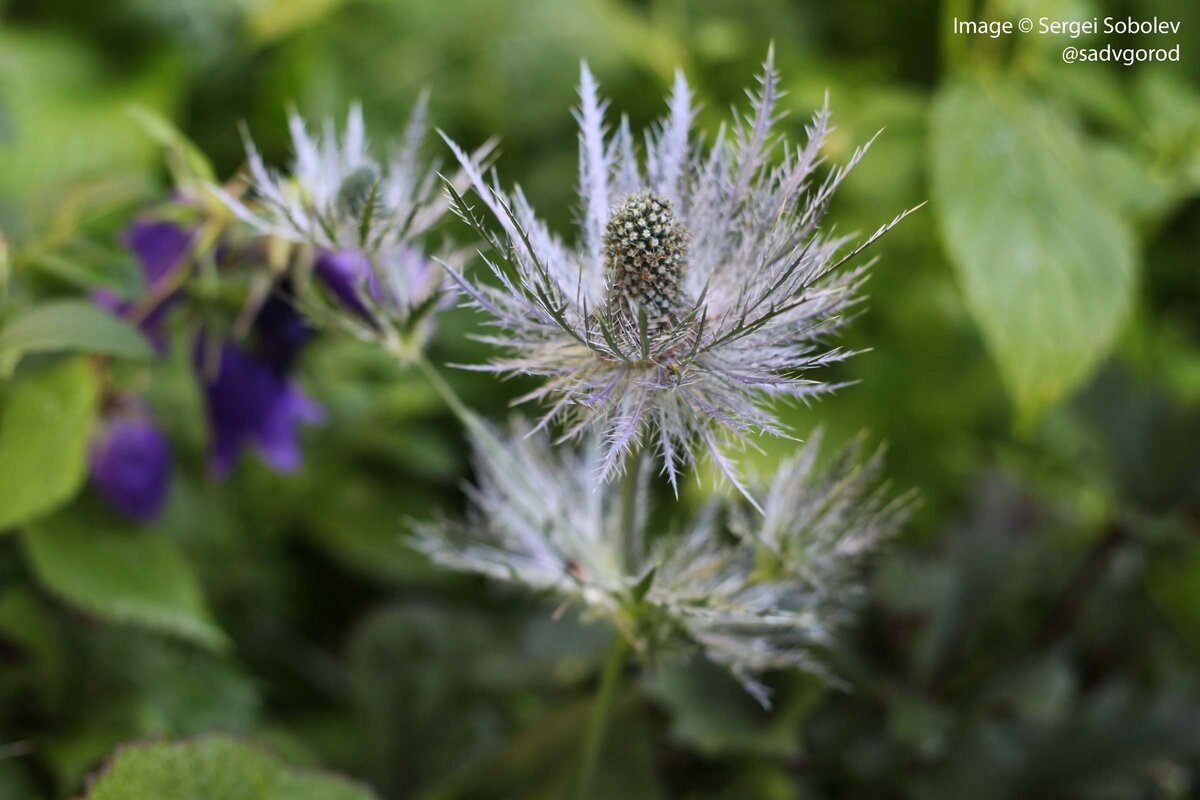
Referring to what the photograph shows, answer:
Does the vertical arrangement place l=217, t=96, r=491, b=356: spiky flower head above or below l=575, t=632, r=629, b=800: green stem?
above

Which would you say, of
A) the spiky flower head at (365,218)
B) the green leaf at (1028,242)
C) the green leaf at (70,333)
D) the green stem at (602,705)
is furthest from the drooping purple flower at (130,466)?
the green leaf at (1028,242)

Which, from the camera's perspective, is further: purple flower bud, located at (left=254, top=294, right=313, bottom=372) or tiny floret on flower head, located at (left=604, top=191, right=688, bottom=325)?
purple flower bud, located at (left=254, top=294, right=313, bottom=372)

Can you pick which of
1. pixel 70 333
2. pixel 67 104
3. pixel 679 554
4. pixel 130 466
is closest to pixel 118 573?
pixel 130 466

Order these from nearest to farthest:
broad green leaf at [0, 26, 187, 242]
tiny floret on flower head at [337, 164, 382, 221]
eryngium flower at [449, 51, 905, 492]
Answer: eryngium flower at [449, 51, 905, 492]
tiny floret on flower head at [337, 164, 382, 221]
broad green leaf at [0, 26, 187, 242]

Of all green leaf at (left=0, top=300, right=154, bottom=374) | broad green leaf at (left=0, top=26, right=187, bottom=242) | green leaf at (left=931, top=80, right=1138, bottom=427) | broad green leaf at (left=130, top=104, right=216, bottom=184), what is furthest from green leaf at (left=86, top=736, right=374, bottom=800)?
broad green leaf at (left=0, top=26, right=187, bottom=242)

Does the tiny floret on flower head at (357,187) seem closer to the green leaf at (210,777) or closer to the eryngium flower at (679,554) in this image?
the eryngium flower at (679,554)

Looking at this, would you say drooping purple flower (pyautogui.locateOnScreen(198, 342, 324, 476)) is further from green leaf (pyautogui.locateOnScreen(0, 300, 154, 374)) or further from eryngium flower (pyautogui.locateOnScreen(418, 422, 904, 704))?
eryngium flower (pyautogui.locateOnScreen(418, 422, 904, 704))
